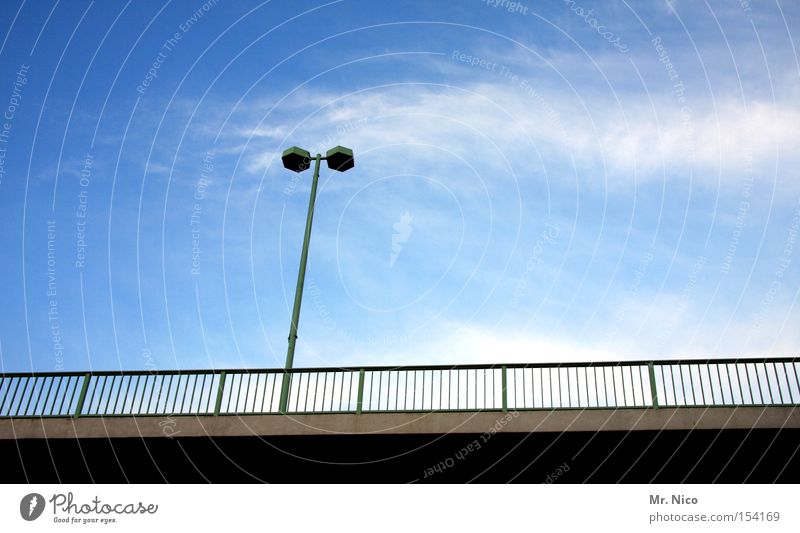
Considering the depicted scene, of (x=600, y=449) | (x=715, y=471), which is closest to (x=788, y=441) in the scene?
(x=715, y=471)

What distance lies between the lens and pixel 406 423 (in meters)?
13.8

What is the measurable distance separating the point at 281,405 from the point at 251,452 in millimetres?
1449

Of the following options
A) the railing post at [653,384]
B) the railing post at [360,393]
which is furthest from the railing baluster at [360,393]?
the railing post at [653,384]

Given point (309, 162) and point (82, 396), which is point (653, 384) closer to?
point (309, 162)

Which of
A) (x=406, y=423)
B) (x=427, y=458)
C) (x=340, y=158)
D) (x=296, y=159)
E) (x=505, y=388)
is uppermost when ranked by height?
(x=340, y=158)

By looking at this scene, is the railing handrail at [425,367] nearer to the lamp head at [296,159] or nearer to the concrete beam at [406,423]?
the concrete beam at [406,423]

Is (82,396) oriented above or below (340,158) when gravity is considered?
below

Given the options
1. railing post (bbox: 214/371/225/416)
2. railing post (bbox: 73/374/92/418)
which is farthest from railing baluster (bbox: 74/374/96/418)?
railing post (bbox: 214/371/225/416)

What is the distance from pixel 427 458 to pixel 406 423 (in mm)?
1404

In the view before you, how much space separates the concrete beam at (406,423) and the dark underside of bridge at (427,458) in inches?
7.0

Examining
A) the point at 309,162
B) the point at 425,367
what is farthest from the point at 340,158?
the point at 425,367

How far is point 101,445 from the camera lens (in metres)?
14.6

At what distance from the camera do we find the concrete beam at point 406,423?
504 inches

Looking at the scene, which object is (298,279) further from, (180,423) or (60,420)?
(60,420)
